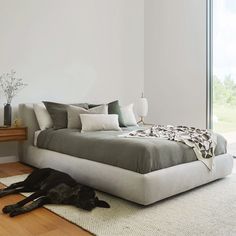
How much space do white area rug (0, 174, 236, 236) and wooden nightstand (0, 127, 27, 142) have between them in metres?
1.63

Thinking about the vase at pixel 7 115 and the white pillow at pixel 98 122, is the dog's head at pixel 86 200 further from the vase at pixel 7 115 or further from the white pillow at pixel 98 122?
the vase at pixel 7 115

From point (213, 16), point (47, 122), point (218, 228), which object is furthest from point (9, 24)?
point (218, 228)

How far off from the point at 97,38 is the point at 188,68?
1.77 metres

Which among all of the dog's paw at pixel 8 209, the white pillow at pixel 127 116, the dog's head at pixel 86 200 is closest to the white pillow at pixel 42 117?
the white pillow at pixel 127 116

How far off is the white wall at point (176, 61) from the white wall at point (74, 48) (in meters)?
0.27

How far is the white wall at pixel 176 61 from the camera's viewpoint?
527 cm

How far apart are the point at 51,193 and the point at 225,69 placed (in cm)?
376

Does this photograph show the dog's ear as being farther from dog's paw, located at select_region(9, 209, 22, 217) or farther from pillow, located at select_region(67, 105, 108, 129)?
pillow, located at select_region(67, 105, 108, 129)

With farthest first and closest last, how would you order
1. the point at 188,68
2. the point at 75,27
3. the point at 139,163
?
the point at 188,68 < the point at 75,27 < the point at 139,163

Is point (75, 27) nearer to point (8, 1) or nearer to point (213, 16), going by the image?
point (8, 1)

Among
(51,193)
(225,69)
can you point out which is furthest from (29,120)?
(225,69)

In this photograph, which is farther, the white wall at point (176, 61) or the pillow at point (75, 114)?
the white wall at point (176, 61)

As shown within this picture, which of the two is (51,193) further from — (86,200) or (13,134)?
(13,134)

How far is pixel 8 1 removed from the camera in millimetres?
4242
